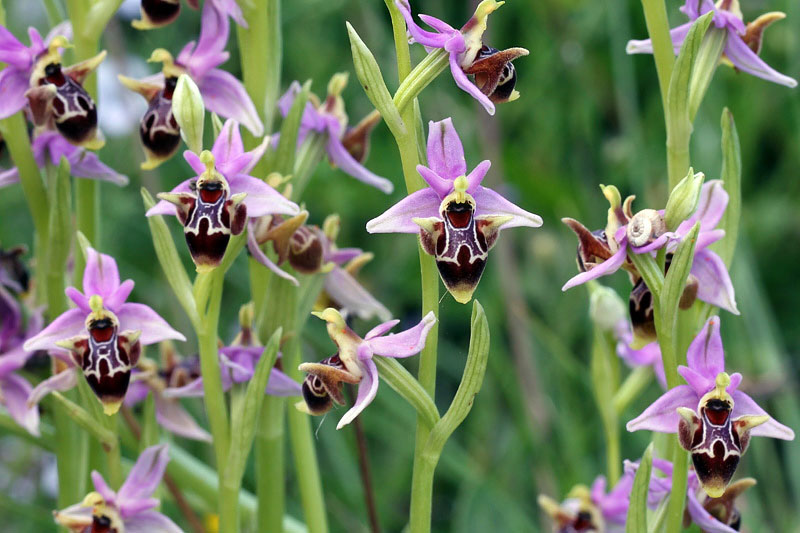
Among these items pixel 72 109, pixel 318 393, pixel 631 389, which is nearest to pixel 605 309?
pixel 631 389

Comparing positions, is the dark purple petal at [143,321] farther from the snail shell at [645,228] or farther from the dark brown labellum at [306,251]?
the snail shell at [645,228]

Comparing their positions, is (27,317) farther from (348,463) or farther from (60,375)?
(348,463)

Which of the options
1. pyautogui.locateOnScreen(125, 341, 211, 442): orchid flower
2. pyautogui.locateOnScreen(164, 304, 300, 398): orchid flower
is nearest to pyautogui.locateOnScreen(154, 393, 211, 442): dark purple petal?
pyautogui.locateOnScreen(125, 341, 211, 442): orchid flower

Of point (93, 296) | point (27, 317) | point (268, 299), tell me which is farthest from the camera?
point (27, 317)

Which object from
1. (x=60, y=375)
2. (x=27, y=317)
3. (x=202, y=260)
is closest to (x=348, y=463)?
(x=27, y=317)

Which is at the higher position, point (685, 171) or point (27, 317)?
point (685, 171)

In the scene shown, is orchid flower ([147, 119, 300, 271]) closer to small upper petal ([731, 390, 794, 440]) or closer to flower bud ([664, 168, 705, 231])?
flower bud ([664, 168, 705, 231])

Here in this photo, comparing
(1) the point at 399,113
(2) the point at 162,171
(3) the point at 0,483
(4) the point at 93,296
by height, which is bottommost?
(3) the point at 0,483
